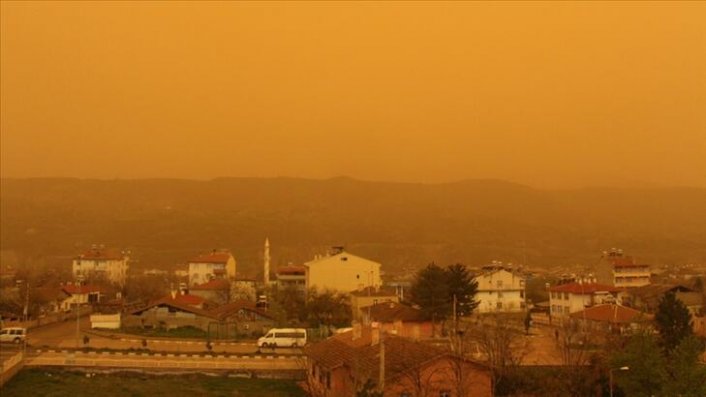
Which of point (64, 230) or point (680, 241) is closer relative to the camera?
point (680, 241)

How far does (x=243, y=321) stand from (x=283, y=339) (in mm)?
5785

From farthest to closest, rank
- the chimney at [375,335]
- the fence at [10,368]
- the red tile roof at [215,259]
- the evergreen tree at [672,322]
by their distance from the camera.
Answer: the red tile roof at [215,259] < the evergreen tree at [672,322] < the fence at [10,368] < the chimney at [375,335]

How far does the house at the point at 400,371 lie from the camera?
15.5m

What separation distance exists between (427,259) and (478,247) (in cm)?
659

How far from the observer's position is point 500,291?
42.1 metres

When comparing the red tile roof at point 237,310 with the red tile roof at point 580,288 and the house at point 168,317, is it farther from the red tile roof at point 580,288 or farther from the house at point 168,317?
the red tile roof at point 580,288

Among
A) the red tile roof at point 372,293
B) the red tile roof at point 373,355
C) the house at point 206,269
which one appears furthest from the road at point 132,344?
the house at point 206,269

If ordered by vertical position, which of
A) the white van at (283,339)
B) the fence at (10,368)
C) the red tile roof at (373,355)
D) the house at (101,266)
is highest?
the house at (101,266)

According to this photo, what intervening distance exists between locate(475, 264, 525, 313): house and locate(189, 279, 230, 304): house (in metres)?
14.6

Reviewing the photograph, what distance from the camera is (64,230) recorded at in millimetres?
100500

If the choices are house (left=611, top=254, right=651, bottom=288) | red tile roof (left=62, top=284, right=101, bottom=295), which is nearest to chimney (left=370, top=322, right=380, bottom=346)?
red tile roof (left=62, top=284, right=101, bottom=295)

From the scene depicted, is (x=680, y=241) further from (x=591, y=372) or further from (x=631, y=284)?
(x=591, y=372)

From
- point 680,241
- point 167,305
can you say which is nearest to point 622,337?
point 167,305

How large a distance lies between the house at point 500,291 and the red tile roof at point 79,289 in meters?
23.4
